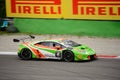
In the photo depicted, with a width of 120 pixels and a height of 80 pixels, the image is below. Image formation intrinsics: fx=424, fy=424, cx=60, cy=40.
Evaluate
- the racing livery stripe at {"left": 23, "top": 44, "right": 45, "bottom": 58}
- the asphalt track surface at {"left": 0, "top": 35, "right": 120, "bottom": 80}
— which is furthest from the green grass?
the racing livery stripe at {"left": 23, "top": 44, "right": 45, "bottom": 58}

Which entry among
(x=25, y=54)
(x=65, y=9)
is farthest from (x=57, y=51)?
(x=65, y=9)

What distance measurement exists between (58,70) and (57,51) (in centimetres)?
248

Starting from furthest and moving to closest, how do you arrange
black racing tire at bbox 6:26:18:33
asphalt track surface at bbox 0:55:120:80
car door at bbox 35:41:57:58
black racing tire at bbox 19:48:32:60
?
black racing tire at bbox 6:26:18:33 → black racing tire at bbox 19:48:32:60 → car door at bbox 35:41:57:58 → asphalt track surface at bbox 0:55:120:80

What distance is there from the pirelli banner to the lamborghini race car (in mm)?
8446

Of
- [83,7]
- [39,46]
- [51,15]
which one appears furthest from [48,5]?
[39,46]

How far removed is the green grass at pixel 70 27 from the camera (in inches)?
1160

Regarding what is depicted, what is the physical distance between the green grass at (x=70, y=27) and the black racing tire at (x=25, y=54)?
8.45 m

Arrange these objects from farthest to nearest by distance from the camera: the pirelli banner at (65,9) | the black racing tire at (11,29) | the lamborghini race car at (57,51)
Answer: the black racing tire at (11,29) → the pirelli banner at (65,9) → the lamborghini race car at (57,51)

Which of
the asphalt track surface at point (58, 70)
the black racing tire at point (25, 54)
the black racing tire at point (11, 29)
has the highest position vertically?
the black racing tire at point (11, 29)

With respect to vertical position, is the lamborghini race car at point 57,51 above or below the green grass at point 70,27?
below

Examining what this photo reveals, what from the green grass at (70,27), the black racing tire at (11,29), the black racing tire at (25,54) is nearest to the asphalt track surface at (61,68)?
the black racing tire at (25,54)

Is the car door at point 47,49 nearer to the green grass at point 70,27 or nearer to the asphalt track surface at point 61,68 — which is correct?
the asphalt track surface at point 61,68

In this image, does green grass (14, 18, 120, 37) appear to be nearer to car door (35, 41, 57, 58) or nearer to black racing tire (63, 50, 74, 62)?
car door (35, 41, 57, 58)

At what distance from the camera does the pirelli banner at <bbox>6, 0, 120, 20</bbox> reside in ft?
97.5
